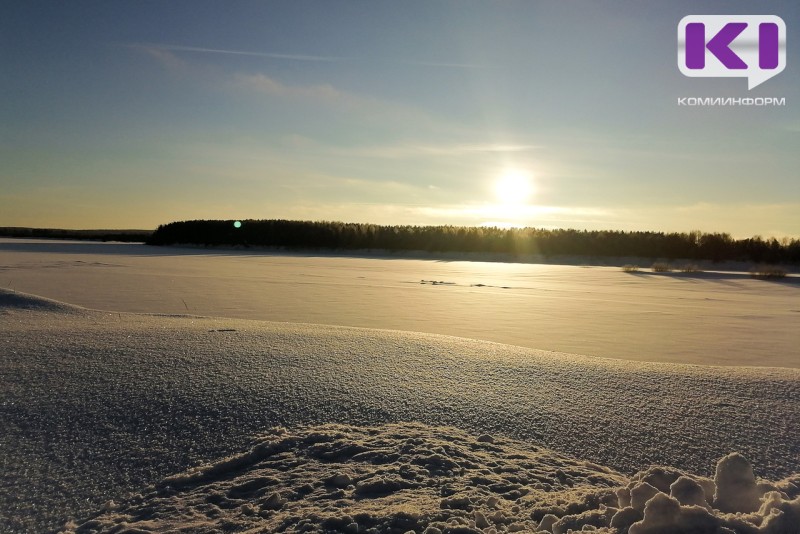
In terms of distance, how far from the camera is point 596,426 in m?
2.42

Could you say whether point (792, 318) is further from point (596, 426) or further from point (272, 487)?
point (272, 487)

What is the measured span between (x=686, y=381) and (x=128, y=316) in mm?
4346

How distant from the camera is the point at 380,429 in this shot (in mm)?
2322

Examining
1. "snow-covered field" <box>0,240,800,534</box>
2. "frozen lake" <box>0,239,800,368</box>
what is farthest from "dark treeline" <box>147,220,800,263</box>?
"snow-covered field" <box>0,240,800,534</box>

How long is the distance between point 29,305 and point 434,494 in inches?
189

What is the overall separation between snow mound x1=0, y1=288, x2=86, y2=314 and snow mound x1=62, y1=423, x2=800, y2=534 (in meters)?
3.78

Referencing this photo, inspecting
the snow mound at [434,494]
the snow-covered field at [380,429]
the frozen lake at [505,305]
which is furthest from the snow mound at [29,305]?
the snow mound at [434,494]

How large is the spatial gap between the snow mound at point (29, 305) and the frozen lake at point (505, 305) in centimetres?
57

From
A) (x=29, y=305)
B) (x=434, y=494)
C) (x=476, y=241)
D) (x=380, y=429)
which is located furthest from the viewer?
(x=476, y=241)

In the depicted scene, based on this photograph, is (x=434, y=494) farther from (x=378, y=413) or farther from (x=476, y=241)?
(x=476, y=241)

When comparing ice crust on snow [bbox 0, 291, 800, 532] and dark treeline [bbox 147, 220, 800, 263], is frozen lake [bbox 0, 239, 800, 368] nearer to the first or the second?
ice crust on snow [bbox 0, 291, 800, 532]

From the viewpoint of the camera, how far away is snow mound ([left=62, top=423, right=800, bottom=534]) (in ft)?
5.05

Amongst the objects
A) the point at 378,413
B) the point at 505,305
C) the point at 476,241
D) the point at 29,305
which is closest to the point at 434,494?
the point at 378,413

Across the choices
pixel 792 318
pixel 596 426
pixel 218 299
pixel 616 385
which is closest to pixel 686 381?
pixel 616 385
